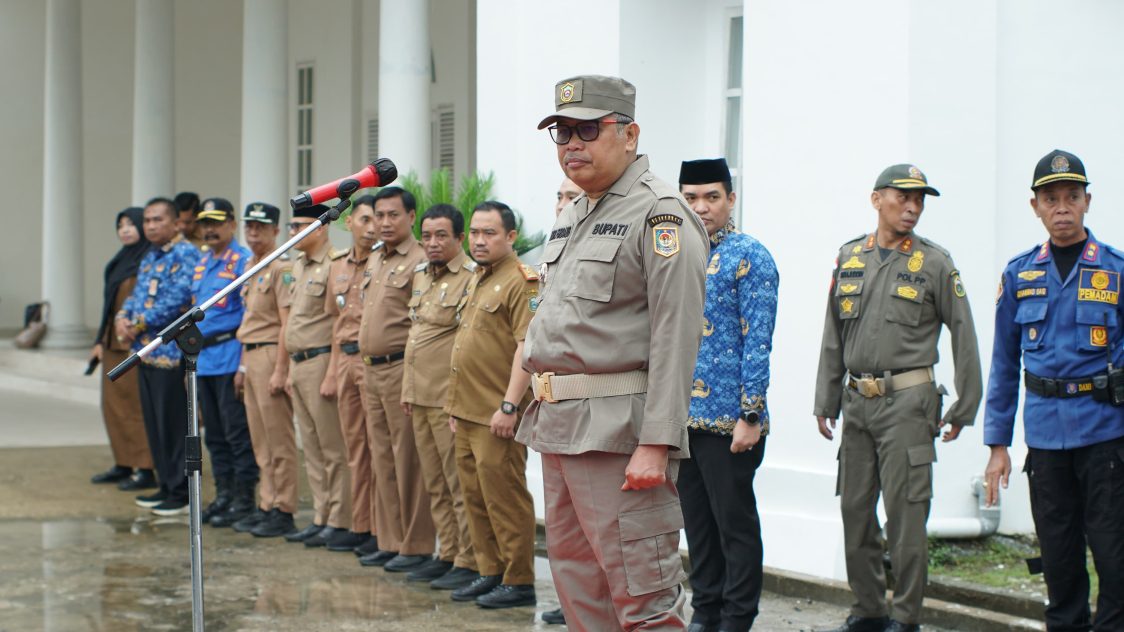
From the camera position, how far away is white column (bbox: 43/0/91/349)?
1472cm

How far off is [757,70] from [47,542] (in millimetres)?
4810

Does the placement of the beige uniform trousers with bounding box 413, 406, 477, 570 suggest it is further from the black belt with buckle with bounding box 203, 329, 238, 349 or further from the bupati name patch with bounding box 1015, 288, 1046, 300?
the bupati name patch with bounding box 1015, 288, 1046, 300

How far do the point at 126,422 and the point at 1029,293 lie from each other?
6.63m

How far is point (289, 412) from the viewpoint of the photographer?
26.1ft

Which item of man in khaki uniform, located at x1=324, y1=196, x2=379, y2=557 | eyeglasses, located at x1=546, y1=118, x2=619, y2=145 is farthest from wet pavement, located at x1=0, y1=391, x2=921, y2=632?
eyeglasses, located at x1=546, y1=118, x2=619, y2=145

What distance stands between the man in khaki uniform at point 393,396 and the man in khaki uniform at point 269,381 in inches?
38.4

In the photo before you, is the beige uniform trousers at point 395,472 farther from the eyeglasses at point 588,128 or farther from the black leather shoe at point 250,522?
the eyeglasses at point 588,128

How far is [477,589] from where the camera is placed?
627 centimetres

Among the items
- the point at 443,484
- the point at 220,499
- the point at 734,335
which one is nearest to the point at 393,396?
the point at 443,484

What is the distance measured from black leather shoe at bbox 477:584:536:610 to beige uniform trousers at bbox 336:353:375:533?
4.56 ft

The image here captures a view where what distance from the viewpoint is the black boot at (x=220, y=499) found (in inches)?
324

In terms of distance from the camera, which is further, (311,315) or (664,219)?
(311,315)

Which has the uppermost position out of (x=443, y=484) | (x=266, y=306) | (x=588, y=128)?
(x=588, y=128)

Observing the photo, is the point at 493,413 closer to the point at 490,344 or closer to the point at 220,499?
the point at 490,344
